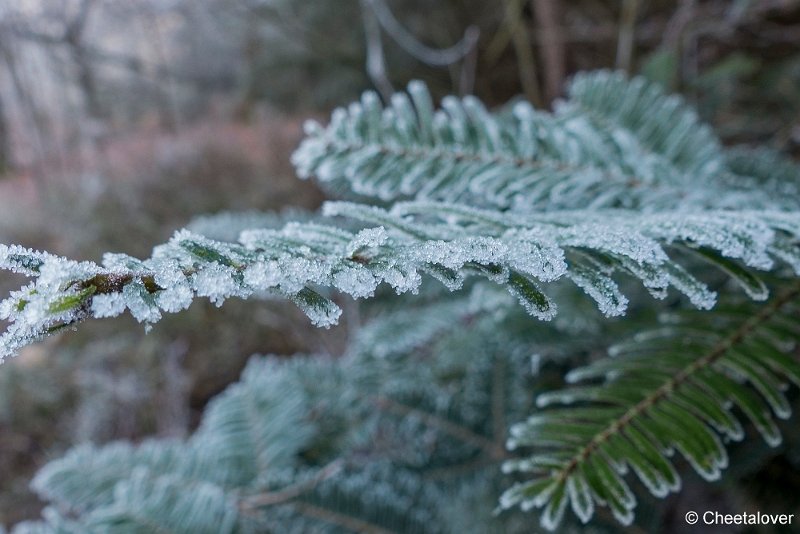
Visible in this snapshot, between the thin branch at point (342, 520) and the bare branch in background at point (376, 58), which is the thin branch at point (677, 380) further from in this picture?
the bare branch in background at point (376, 58)

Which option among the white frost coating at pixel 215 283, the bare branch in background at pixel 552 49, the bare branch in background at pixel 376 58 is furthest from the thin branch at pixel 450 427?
the bare branch in background at pixel 552 49

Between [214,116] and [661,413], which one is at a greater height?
[214,116]

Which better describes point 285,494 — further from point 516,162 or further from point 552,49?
point 552,49

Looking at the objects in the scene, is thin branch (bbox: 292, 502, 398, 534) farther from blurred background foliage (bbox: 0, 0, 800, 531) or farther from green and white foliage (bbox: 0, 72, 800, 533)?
blurred background foliage (bbox: 0, 0, 800, 531)

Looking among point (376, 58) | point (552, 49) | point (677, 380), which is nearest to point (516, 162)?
point (677, 380)

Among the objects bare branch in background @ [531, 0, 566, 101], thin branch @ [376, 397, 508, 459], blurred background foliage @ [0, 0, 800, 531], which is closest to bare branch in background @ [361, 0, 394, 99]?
blurred background foliage @ [0, 0, 800, 531]

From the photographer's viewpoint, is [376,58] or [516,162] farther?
[376,58]

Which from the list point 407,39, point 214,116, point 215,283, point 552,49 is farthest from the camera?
point 214,116

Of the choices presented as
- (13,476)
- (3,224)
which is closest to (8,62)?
(3,224)
